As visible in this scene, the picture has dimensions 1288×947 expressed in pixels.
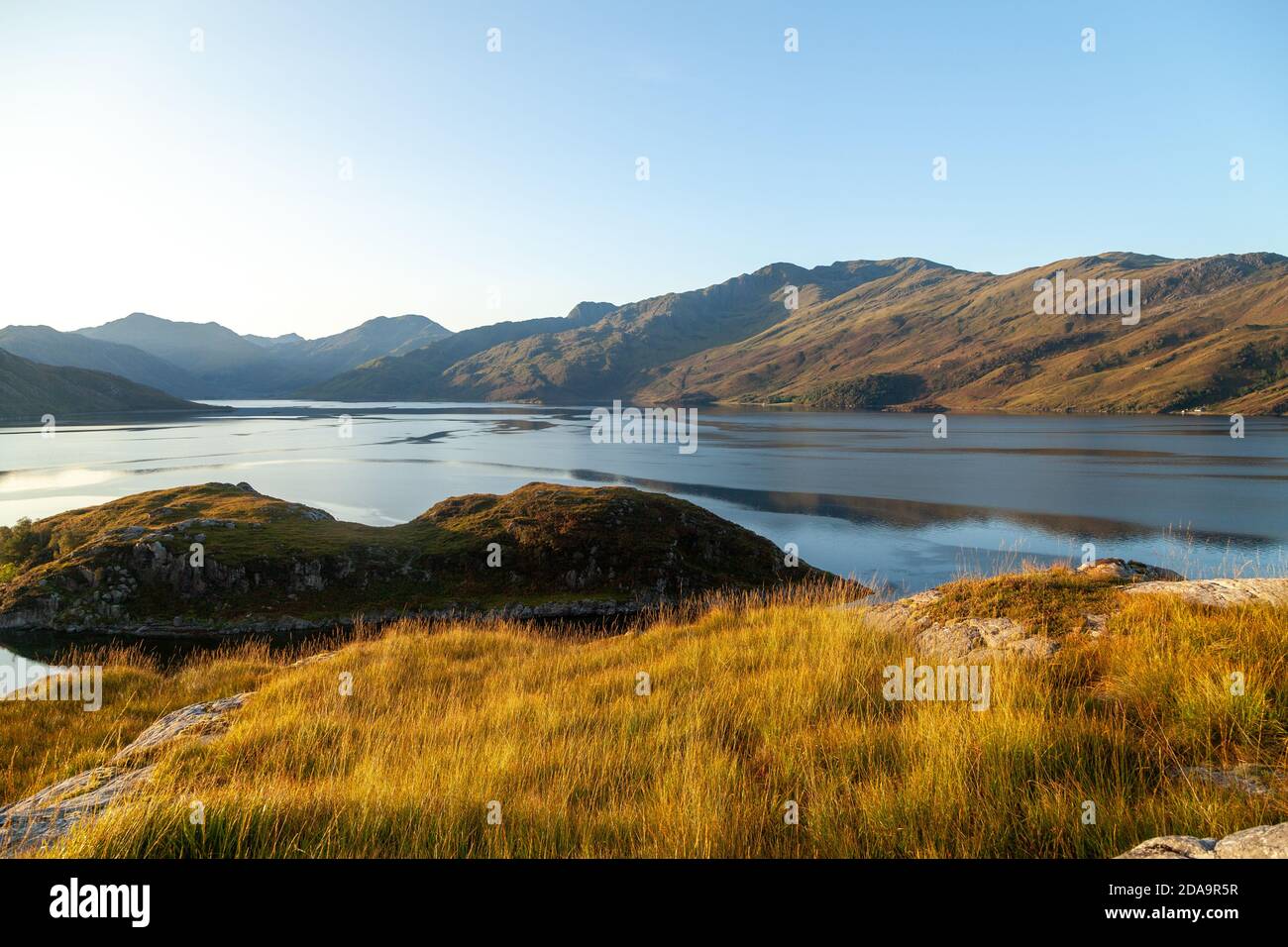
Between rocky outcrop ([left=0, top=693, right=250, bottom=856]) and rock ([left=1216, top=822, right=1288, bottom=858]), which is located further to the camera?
rocky outcrop ([left=0, top=693, right=250, bottom=856])

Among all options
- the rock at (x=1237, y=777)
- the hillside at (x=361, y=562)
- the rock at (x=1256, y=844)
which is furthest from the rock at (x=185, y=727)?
the hillside at (x=361, y=562)

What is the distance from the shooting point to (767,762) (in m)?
6.29

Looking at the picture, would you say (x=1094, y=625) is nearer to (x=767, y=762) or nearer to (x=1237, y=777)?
(x=1237, y=777)

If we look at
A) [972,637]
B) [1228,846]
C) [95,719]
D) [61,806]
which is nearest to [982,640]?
[972,637]

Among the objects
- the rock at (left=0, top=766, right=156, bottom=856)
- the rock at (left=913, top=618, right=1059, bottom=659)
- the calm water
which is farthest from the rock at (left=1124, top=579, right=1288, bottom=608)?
the rock at (left=0, top=766, right=156, bottom=856)

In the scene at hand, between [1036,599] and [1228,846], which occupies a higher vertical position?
[1228,846]

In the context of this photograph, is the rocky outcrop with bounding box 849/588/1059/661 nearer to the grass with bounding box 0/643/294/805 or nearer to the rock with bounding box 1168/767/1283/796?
the rock with bounding box 1168/767/1283/796

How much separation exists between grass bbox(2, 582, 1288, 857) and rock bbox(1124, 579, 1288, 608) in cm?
60

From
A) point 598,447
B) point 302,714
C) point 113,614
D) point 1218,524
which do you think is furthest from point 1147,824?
point 598,447

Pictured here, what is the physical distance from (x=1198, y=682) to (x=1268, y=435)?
169321 millimetres

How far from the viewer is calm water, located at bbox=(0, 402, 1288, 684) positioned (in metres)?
52.3

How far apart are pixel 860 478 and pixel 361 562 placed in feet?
230

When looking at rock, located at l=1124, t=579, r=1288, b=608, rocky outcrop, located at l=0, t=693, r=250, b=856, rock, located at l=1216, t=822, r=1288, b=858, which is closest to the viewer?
rock, located at l=1216, t=822, r=1288, b=858

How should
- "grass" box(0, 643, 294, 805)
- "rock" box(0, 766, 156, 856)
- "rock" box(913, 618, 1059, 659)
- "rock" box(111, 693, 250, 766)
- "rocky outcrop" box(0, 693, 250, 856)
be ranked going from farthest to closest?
"grass" box(0, 643, 294, 805) → "rock" box(913, 618, 1059, 659) → "rock" box(111, 693, 250, 766) → "rocky outcrop" box(0, 693, 250, 856) → "rock" box(0, 766, 156, 856)
